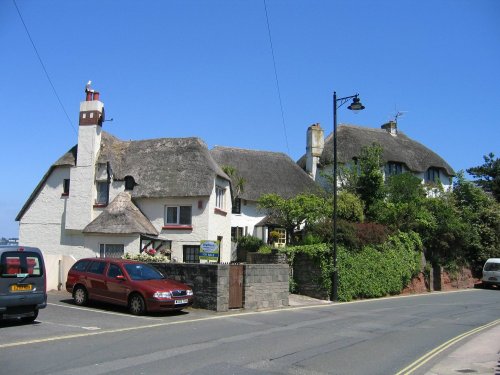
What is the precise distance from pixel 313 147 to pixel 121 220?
964 inches

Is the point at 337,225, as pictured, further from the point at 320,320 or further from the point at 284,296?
the point at 320,320

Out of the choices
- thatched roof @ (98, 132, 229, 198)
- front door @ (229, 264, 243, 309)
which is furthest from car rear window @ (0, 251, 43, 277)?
thatched roof @ (98, 132, 229, 198)

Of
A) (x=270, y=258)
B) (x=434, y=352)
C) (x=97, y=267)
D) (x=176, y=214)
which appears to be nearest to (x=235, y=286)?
(x=97, y=267)

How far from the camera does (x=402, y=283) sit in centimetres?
2916

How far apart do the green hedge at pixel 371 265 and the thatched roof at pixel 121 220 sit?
8.33 m

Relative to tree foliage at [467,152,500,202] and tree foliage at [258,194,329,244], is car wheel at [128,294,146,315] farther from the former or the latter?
tree foliage at [467,152,500,202]

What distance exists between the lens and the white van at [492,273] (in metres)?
34.1

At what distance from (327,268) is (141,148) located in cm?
1472

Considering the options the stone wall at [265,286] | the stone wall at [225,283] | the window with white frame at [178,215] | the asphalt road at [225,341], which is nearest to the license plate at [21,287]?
the asphalt road at [225,341]

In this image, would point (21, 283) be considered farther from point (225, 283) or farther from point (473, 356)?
point (473, 356)

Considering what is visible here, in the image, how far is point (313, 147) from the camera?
47344 millimetres

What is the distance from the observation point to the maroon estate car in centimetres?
1564

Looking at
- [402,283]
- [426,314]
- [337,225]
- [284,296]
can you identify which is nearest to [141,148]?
[337,225]

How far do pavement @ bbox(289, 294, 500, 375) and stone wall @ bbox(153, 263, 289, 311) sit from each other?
778 cm
